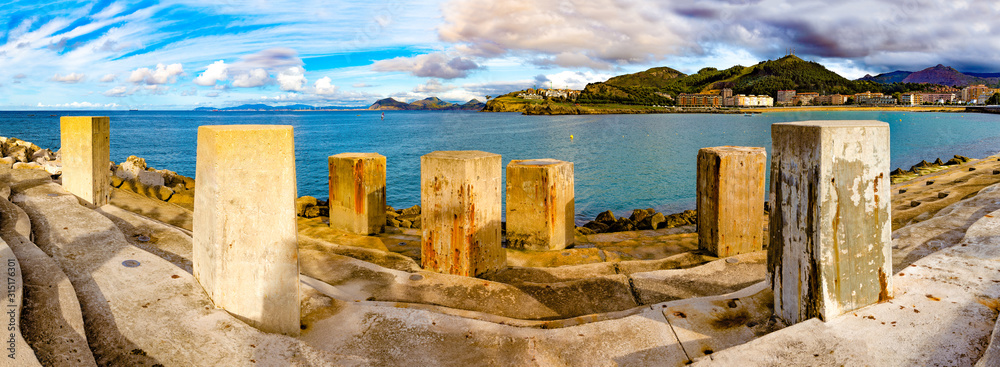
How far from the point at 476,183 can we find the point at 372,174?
3217 millimetres

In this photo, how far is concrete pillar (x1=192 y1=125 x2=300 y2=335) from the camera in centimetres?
414

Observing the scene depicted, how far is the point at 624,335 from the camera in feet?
14.4

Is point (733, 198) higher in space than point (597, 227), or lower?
higher

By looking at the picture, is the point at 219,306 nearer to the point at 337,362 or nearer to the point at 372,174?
the point at 337,362

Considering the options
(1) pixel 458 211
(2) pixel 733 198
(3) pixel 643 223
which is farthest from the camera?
(3) pixel 643 223

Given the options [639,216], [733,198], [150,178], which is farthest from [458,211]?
[150,178]

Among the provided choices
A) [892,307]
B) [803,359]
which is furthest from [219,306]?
[892,307]

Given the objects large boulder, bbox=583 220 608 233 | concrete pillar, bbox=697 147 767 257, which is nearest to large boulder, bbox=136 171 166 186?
large boulder, bbox=583 220 608 233

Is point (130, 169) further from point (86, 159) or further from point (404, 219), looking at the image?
point (404, 219)

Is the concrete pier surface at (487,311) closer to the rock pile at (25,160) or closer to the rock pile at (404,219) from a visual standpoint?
the rock pile at (404,219)

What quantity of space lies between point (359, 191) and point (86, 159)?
14.0 ft

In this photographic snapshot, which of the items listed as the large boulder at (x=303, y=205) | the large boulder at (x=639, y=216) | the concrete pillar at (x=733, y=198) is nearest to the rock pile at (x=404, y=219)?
the large boulder at (x=303, y=205)

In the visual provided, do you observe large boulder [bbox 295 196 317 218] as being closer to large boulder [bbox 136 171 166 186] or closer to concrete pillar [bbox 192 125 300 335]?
large boulder [bbox 136 171 166 186]

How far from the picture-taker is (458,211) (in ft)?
21.5
